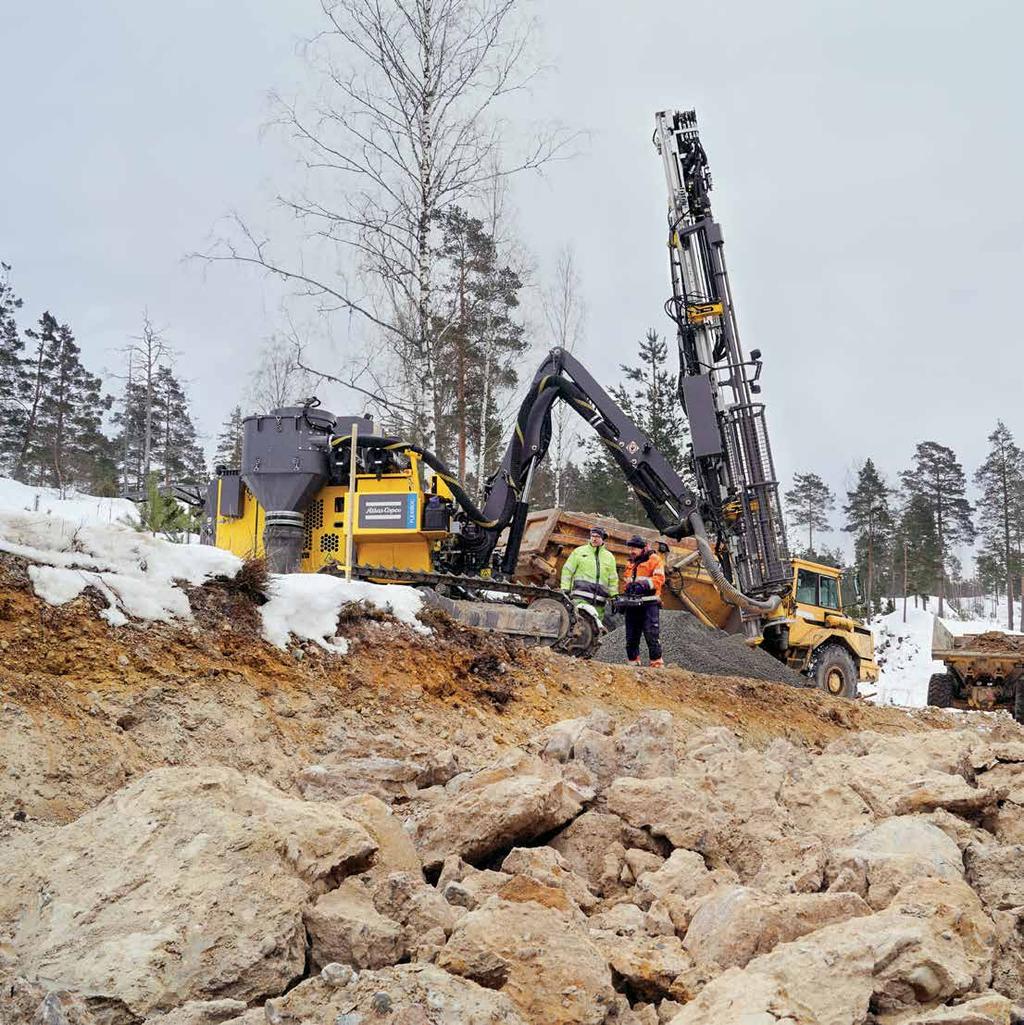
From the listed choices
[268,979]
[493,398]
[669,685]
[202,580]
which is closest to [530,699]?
[669,685]

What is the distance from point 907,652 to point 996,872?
39.0 metres

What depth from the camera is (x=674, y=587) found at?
14.3 meters

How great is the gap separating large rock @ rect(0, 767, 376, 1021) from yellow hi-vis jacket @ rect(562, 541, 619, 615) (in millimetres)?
7334

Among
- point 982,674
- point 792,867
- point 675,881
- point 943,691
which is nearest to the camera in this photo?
point 675,881

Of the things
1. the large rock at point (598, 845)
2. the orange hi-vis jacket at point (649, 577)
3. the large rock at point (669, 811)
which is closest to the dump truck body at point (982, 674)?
the orange hi-vis jacket at point (649, 577)

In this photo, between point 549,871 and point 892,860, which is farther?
point 892,860

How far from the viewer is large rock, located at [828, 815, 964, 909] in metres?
3.52

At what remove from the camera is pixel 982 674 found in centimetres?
1664

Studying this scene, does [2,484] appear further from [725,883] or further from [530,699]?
[725,883]

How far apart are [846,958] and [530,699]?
4798 mm

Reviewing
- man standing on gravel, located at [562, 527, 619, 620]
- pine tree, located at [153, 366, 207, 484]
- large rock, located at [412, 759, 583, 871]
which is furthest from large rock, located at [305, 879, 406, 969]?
pine tree, located at [153, 366, 207, 484]

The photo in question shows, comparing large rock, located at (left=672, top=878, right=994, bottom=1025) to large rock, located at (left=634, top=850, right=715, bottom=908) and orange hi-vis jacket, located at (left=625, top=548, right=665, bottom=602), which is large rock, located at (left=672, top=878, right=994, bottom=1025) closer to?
large rock, located at (left=634, top=850, right=715, bottom=908)

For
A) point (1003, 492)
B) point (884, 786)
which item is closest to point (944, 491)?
point (1003, 492)

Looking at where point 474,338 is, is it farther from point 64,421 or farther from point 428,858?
point 64,421
